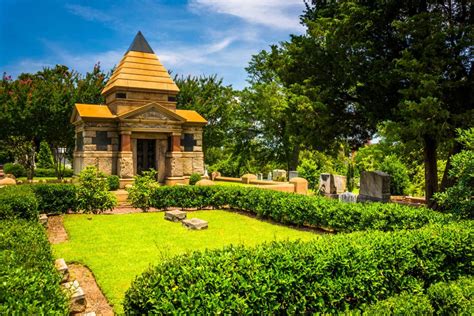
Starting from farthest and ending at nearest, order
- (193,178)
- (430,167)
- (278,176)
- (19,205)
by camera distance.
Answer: (278,176) → (193,178) → (430,167) → (19,205)

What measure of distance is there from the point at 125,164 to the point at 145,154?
2.18 meters

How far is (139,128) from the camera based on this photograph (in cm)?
2353

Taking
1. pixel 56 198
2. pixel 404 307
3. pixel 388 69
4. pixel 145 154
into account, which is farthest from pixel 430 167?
pixel 145 154

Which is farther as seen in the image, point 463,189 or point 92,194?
point 92,194

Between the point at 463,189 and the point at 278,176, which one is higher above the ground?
the point at 463,189

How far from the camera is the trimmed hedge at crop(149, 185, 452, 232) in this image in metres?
10.4

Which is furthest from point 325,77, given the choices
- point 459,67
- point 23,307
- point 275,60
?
point 23,307

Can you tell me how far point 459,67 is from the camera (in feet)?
41.4

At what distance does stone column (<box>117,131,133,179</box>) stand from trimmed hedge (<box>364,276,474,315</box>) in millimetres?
20004

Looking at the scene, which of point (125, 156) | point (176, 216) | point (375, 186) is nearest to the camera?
point (176, 216)

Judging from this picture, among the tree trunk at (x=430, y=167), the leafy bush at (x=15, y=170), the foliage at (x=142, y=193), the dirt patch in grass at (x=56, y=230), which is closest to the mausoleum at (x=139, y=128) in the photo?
the foliage at (x=142, y=193)

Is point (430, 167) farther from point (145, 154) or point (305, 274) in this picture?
point (145, 154)

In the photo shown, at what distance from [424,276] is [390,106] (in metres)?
9.93

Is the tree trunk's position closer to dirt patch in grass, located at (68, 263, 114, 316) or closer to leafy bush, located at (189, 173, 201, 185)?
dirt patch in grass, located at (68, 263, 114, 316)
